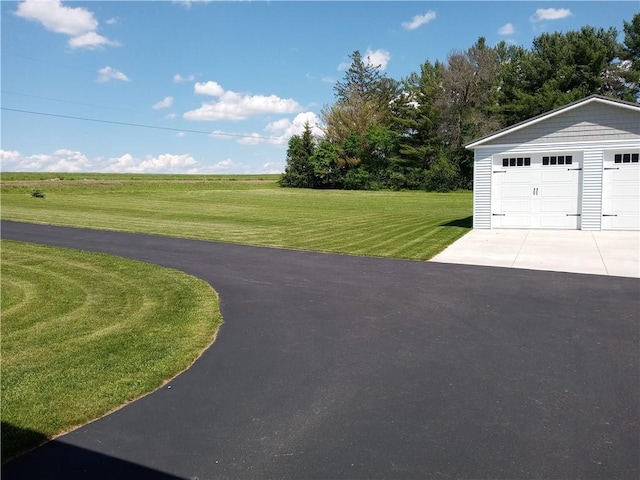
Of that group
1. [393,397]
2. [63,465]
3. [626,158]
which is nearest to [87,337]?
[63,465]

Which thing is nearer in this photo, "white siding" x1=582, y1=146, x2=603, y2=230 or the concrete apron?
the concrete apron

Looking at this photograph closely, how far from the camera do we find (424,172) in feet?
158

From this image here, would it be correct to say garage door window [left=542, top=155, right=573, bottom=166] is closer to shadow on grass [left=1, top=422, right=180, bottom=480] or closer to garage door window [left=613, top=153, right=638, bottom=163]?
garage door window [left=613, top=153, right=638, bottom=163]

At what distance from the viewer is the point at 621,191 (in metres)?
14.8

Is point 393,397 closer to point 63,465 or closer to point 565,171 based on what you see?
point 63,465

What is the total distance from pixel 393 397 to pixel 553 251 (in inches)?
359

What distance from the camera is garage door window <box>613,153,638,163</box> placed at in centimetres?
1462

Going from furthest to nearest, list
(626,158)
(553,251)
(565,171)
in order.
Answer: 1. (565,171)
2. (626,158)
3. (553,251)

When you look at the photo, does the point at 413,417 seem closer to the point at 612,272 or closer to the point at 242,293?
the point at 242,293

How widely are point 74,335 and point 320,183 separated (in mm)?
52682

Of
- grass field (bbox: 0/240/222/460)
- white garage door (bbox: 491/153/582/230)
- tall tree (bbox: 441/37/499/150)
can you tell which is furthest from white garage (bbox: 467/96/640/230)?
tall tree (bbox: 441/37/499/150)

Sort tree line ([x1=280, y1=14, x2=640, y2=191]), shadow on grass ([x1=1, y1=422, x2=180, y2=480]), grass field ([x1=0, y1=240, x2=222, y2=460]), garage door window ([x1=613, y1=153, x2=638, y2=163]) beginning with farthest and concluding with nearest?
tree line ([x1=280, y1=14, x2=640, y2=191]) → garage door window ([x1=613, y1=153, x2=638, y2=163]) → grass field ([x1=0, y1=240, x2=222, y2=460]) → shadow on grass ([x1=1, y1=422, x2=180, y2=480])

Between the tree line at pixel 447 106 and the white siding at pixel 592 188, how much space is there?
87.3 ft

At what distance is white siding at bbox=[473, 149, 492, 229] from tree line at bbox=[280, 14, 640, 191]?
26831 millimetres
